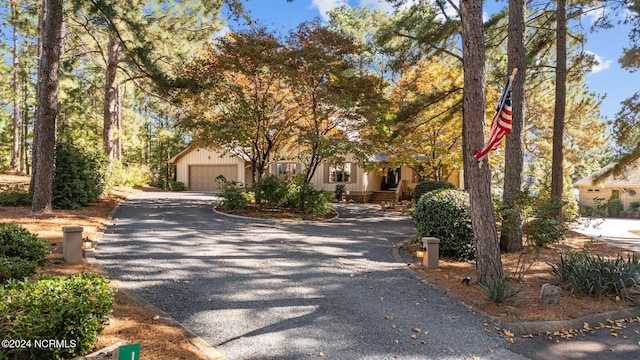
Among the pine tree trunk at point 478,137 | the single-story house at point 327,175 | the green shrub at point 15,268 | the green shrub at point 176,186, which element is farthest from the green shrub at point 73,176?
the green shrub at point 176,186

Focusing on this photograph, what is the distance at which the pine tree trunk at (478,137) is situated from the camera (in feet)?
17.0

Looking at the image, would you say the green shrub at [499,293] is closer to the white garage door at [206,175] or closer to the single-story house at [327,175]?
the single-story house at [327,175]

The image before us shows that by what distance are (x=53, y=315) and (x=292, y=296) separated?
106 inches

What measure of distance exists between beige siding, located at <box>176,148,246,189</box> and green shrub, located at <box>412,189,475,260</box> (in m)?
20.9

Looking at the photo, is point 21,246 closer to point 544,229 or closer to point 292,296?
point 292,296

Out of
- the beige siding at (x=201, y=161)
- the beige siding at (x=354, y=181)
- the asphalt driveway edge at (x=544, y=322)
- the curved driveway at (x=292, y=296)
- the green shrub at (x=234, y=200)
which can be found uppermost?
the beige siding at (x=201, y=161)

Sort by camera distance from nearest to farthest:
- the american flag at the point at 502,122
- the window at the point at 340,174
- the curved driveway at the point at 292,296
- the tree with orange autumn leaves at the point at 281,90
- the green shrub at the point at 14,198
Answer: the curved driveway at the point at 292,296 < the american flag at the point at 502,122 < the green shrub at the point at 14,198 < the tree with orange autumn leaves at the point at 281,90 < the window at the point at 340,174

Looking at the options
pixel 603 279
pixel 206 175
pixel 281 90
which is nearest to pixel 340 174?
pixel 281 90

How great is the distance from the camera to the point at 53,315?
2.71m

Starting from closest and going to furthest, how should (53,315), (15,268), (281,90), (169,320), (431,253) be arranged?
(53,315) → (169,320) → (15,268) → (431,253) → (281,90)

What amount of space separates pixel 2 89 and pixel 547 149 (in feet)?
93.4

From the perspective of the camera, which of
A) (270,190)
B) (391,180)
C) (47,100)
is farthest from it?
(391,180)

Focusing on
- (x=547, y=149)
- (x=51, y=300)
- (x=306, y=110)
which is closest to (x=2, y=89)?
(x=306, y=110)

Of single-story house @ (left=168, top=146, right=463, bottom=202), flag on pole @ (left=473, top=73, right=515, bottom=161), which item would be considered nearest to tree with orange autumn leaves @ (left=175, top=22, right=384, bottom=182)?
single-story house @ (left=168, top=146, right=463, bottom=202)
